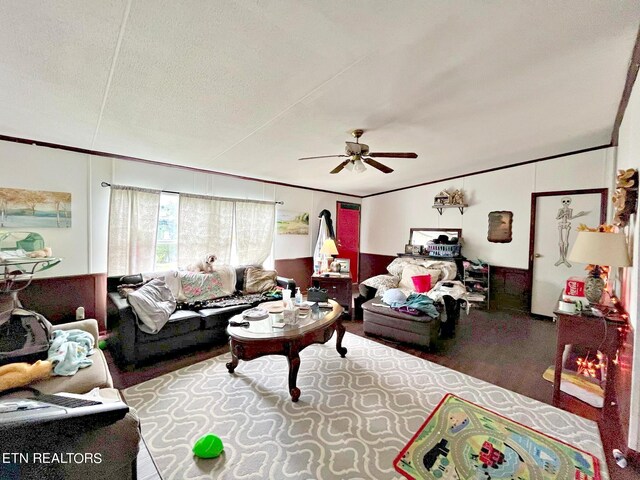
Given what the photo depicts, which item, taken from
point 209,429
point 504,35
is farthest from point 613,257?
point 209,429

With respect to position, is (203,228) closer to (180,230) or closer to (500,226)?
(180,230)

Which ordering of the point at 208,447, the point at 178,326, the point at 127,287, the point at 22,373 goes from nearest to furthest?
1. the point at 22,373
2. the point at 208,447
3. the point at 178,326
4. the point at 127,287

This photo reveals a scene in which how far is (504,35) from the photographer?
5.24ft

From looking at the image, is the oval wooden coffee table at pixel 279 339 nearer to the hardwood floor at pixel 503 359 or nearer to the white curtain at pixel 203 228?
the hardwood floor at pixel 503 359

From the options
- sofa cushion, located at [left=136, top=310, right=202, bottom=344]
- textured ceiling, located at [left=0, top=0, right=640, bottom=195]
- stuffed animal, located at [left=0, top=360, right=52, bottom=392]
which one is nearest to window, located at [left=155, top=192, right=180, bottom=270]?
textured ceiling, located at [left=0, top=0, right=640, bottom=195]

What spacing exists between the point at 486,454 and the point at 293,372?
1363 mm

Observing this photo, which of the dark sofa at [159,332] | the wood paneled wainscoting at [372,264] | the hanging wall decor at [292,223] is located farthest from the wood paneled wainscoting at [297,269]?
the dark sofa at [159,332]

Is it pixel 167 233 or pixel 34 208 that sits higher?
pixel 34 208

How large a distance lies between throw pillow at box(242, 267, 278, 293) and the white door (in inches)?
168

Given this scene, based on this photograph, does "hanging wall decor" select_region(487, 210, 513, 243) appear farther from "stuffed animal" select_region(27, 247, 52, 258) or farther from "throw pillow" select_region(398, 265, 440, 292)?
"stuffed animal" select_region(27, 247, 52, 258)

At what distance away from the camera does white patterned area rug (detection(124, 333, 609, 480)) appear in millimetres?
1568

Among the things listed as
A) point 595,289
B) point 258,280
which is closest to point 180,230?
point 258,280

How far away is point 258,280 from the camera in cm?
400

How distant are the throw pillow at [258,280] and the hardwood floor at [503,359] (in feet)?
3.21
